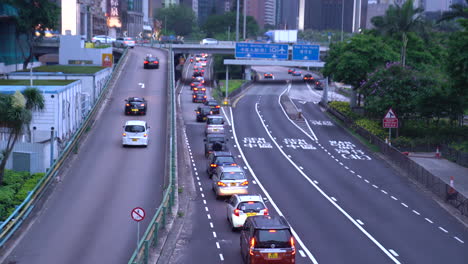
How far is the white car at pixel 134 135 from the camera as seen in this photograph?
4075 centimetres

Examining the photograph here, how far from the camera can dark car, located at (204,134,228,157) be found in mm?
44062

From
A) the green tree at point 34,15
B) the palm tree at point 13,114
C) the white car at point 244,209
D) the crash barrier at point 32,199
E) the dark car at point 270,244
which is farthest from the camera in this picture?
the green tree at point 34,15

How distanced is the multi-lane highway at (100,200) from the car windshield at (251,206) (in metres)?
4.30

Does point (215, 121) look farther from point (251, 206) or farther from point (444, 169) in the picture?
point (251, 206)

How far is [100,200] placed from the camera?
2948cm

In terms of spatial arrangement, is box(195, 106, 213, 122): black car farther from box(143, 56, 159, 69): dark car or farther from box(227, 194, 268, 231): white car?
box(227, 194, 268, 231): white car

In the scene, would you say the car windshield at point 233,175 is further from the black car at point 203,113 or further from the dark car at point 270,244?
the black car at point 203,113

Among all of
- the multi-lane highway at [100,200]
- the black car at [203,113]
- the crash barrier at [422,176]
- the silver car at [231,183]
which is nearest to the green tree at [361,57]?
the crash barrier at [422,176]

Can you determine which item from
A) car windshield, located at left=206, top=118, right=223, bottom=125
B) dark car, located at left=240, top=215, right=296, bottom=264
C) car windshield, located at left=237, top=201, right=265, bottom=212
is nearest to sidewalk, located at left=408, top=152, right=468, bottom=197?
car windshield, located at left=237, top=201, right=265, bottom=212

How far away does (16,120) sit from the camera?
1174 inches

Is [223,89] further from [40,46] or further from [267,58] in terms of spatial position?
[40,46]

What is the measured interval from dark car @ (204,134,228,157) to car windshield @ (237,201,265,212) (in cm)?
1844

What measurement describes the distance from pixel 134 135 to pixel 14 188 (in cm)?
1236

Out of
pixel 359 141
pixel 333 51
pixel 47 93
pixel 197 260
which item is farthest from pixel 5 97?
pixel 333 51
